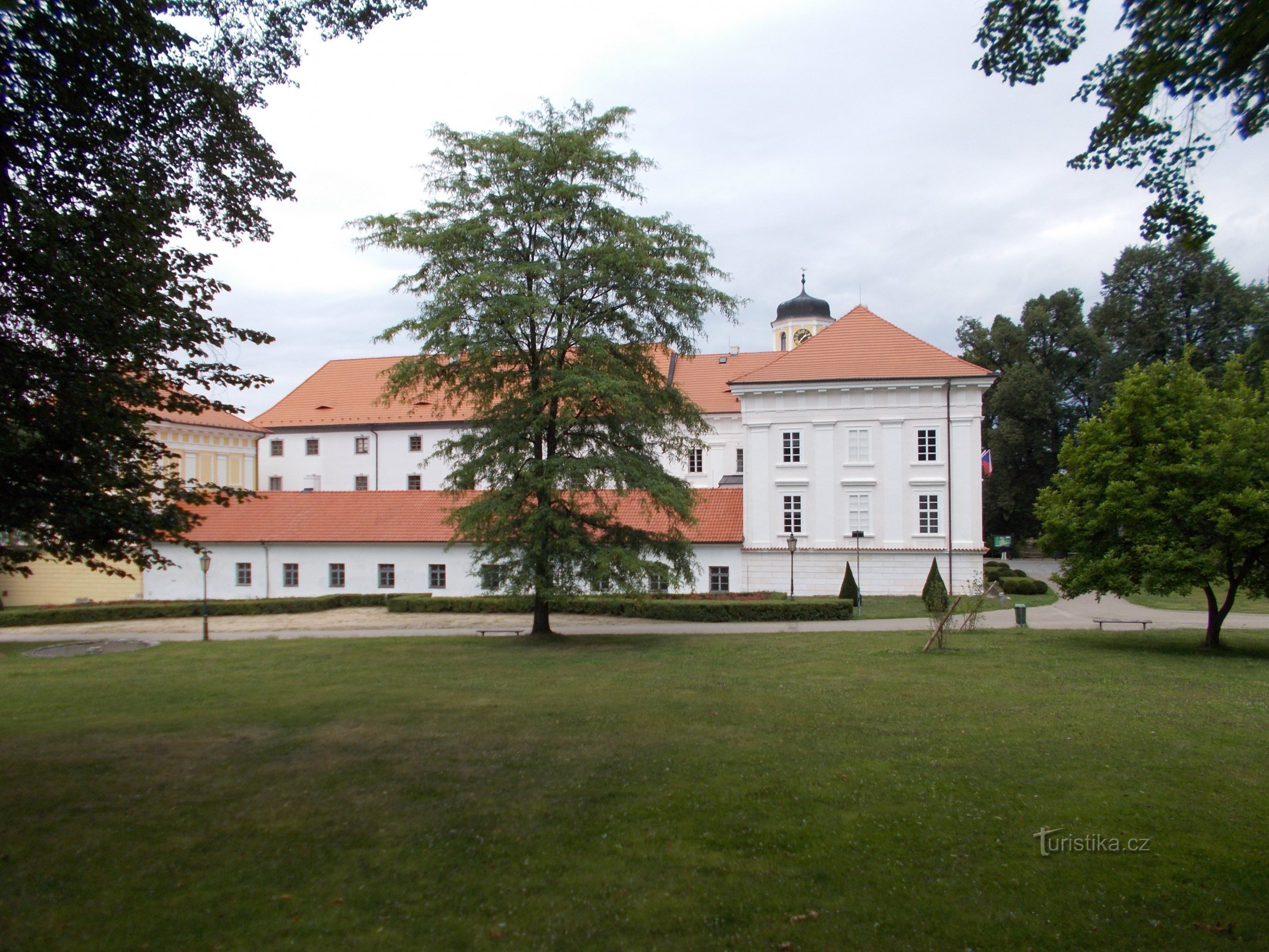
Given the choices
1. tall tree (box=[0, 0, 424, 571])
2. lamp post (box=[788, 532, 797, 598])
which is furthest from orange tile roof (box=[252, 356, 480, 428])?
tall tree (box=[0, 0, 424, 571])

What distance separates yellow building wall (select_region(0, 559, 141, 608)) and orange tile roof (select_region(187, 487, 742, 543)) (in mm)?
5806

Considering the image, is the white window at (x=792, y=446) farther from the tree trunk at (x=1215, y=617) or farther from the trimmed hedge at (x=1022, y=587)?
the tree trunk at (x=1215, y=617)

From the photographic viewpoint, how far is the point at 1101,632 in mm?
22156

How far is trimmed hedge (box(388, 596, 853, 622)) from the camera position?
26.2 meters

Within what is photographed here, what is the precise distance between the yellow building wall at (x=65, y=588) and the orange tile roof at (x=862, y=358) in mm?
28798

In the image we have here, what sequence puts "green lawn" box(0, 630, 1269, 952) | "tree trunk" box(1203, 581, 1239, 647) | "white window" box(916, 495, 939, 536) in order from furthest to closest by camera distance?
"white window" box(916, 495, 939, 536), "tree trunk" box(1203, 581, 1239, 647), "green lawn" box(0, 630, 1269, 952)

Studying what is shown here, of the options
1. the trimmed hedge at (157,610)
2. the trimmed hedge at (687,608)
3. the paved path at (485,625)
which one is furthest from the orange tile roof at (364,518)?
the trimmed hedge at (687,608)

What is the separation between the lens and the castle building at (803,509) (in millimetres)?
33000

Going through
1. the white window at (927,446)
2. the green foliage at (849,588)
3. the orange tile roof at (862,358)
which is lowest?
the green foliage at (849,588)

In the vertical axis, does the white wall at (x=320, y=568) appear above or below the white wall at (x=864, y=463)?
below

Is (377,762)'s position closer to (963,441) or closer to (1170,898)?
(1170,898)

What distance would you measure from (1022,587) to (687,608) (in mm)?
15755

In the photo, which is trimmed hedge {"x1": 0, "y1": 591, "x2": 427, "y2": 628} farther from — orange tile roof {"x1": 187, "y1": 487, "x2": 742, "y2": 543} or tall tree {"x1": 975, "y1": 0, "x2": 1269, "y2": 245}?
tall tree {"x1": 975, "y1": 0, "x2": 1269, "y2": 245}

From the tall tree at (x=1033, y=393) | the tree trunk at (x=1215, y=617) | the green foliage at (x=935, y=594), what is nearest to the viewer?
the tree trunk at (x=1215, y=617)
